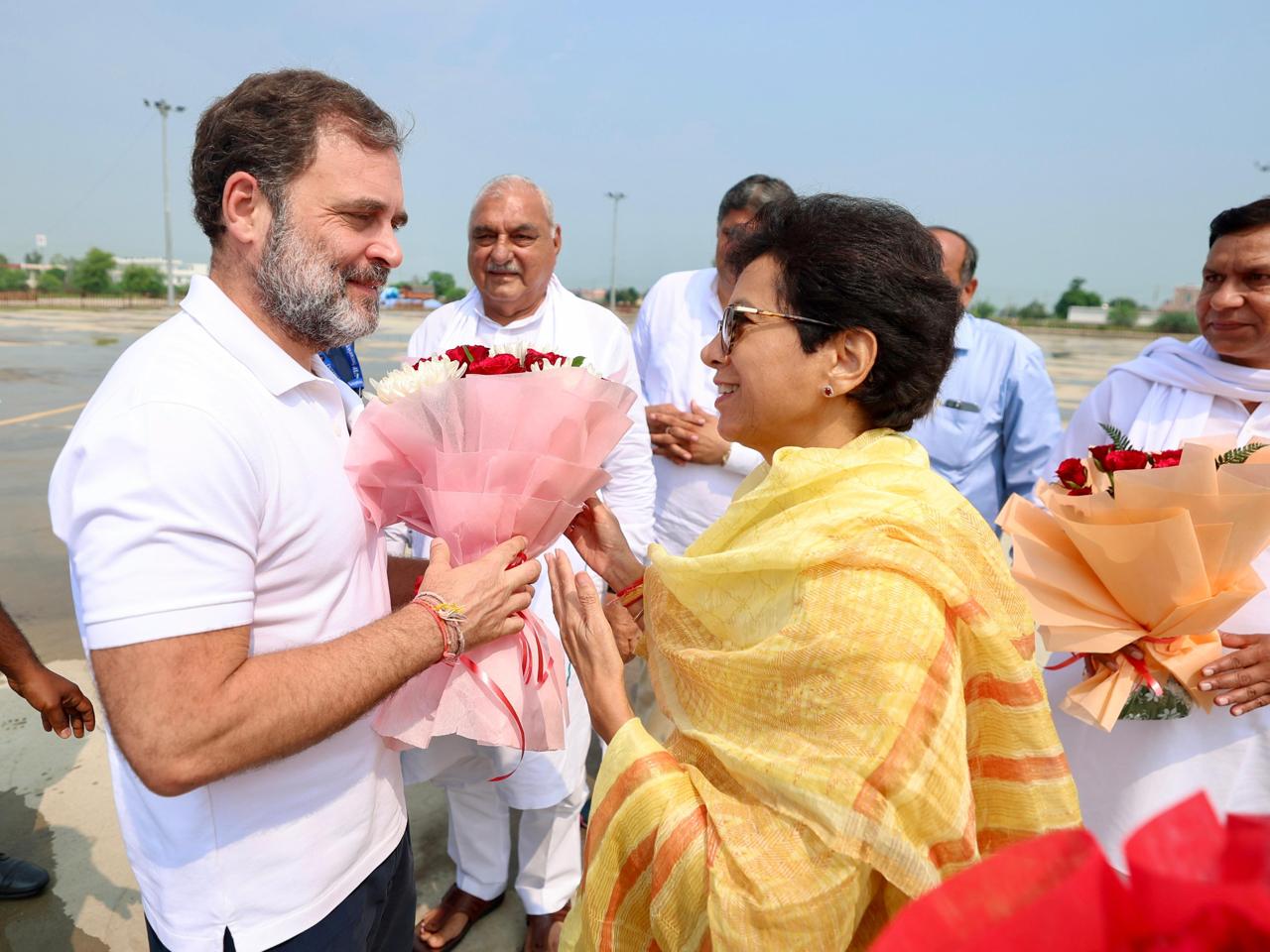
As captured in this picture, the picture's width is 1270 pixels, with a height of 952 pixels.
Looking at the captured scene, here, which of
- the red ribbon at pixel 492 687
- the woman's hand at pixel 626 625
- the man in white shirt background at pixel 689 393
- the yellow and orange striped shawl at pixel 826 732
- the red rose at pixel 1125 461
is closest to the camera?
the yellow and orange striped shawl at pixel 826 732

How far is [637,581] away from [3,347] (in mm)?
24224

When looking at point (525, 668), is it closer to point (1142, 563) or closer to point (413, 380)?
point (413, 380)

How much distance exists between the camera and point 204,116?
5.86 ft

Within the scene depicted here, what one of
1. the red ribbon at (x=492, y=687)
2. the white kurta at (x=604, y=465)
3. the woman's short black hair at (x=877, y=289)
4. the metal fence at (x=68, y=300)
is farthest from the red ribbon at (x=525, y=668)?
the metal fence at (x=68, y=300)

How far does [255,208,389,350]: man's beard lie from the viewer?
5.54 ft

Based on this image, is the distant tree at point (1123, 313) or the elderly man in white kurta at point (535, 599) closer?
the elderly man in white kurta at point (535, 599)

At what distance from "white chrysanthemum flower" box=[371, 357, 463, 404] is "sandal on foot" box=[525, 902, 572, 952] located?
231 centimetres

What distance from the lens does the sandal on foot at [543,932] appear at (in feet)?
9.96

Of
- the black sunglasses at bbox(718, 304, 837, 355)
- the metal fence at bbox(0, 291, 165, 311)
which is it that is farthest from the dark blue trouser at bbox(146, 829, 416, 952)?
the metal fence at bbox(0, 291, 165, 311)

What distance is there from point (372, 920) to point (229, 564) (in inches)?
41.4

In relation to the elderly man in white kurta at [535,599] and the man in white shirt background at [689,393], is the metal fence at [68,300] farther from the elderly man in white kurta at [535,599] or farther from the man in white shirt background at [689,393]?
the elderly man in white kurta at [535,599]

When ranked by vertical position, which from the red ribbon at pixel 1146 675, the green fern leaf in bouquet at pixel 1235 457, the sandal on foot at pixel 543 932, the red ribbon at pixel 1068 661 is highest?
the green fern leaf in bouquet at pixel 1235 457

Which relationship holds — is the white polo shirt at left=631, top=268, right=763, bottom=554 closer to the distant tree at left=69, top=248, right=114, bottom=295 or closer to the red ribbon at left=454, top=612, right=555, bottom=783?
the red ribbon at left=454, top=612, right=555, bottom=783

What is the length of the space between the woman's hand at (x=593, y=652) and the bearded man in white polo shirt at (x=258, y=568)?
0.40 feet
